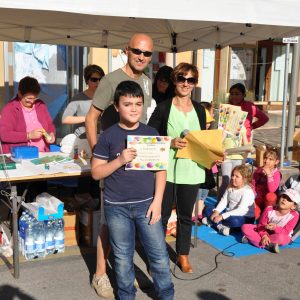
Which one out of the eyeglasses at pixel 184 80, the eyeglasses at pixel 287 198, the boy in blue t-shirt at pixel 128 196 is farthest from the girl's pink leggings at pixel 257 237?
the eyeglasses at pixel 184 80

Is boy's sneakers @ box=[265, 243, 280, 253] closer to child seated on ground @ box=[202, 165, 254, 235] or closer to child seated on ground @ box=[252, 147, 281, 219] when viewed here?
child seated on ground @ box=[202, 165, 254, 235]

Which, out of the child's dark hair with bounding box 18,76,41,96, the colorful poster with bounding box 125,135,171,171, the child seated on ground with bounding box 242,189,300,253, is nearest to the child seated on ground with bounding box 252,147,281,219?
the child seated on ground with bounding box 242,189,300,253

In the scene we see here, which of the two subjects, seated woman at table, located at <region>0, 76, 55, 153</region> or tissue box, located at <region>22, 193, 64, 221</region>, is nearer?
tissue box, located at <region>22, 193, 64, 221</region>

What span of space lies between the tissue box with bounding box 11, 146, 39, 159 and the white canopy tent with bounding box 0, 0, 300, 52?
50.2 inches

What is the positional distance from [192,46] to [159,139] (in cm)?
411

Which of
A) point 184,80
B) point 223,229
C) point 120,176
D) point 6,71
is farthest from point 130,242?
point 6,71

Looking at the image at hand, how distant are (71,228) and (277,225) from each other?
2105mm

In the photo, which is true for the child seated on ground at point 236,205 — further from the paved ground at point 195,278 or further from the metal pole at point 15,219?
the metal pole at point 15,219

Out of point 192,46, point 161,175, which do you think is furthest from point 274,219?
point 192,46

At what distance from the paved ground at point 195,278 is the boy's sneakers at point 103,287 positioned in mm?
62

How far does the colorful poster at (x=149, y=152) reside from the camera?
115 inches

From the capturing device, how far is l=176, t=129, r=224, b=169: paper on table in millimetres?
3520

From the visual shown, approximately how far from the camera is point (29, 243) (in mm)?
4098

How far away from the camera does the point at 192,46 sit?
681 cm
